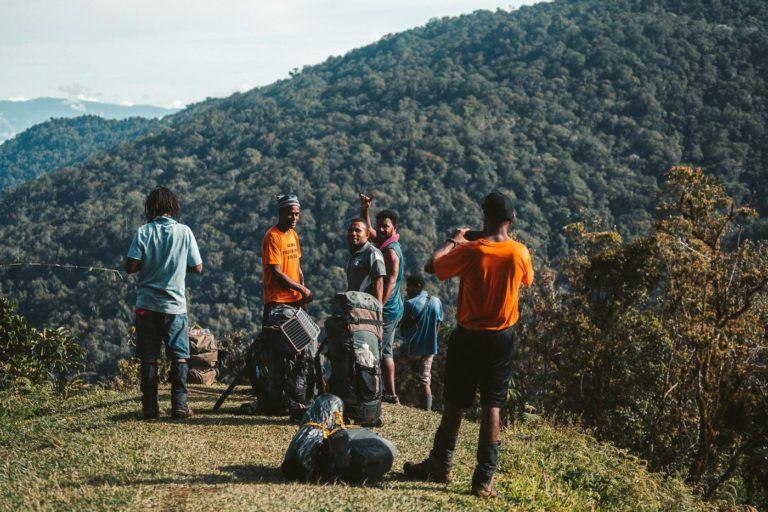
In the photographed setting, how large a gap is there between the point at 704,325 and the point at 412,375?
369 inches

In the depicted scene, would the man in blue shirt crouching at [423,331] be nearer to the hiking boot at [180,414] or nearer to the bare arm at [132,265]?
the hiking boot at [180,414]

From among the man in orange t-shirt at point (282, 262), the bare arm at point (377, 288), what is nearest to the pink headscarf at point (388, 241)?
the bare arm at point (377, 288)

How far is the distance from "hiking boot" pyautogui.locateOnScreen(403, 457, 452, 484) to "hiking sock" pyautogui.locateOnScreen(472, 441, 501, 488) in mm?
227

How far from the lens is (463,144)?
8775 centimetres

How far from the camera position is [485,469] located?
4250mm

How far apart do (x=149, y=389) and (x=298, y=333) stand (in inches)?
55.6

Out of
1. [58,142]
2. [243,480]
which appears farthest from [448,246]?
[58,142]

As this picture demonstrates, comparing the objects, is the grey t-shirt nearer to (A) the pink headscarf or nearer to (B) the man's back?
(A) the pink headscarf

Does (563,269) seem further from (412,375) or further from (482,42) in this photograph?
(482,42)

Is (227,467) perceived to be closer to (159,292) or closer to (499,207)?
(159,292)

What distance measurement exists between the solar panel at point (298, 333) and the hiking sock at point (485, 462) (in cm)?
226

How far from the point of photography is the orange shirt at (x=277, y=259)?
6172mm

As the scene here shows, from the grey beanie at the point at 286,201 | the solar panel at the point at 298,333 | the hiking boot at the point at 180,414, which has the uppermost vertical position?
the grey beanie at the point at 286,201

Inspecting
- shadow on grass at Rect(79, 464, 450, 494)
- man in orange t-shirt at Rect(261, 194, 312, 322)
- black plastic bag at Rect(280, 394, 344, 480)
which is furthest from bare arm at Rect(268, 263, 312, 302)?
shadow on grass at Rect(79, 464, 450, 494)
